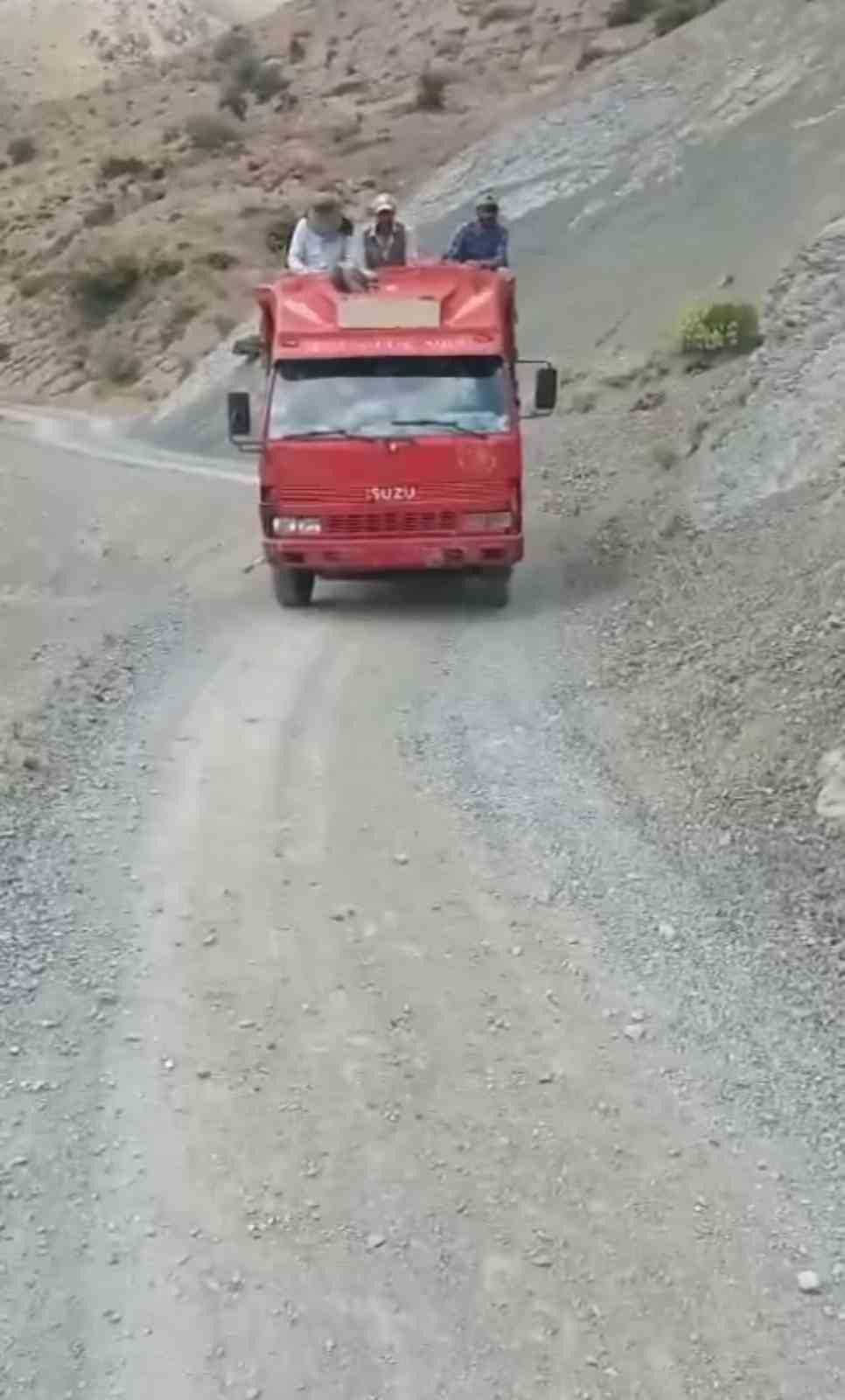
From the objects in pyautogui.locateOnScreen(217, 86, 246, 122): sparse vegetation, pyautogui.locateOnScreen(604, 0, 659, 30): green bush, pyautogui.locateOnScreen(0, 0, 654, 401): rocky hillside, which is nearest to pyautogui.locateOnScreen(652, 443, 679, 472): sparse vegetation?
pyautogui.locateOnScreen(0, 0, 654, 401): rocky hillside

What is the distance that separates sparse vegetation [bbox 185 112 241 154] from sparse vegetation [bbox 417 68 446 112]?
6720 millimetres

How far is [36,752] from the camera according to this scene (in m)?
11.3

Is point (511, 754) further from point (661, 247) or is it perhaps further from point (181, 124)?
point (181, 124)

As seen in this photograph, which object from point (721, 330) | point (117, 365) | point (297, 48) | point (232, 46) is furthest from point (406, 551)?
point (232, 46)

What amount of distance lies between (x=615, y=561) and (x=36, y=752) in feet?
27.5

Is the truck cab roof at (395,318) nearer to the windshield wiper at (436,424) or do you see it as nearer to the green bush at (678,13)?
the windshield wiper at (436,424)

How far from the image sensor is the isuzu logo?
A: 1628cm

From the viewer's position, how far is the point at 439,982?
25.2ft

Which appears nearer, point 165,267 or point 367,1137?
point 367,1137

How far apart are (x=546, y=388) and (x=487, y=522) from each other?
5.25 feet

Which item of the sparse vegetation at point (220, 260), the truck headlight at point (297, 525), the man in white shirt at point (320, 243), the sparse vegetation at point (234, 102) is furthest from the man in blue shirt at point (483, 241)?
the sparse vegetation at point (234, 102)

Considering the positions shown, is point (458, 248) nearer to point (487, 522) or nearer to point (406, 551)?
point (487, 522)

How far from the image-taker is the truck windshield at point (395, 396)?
1652 cm

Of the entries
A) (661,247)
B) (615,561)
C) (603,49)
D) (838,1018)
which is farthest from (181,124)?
(838,1018)
